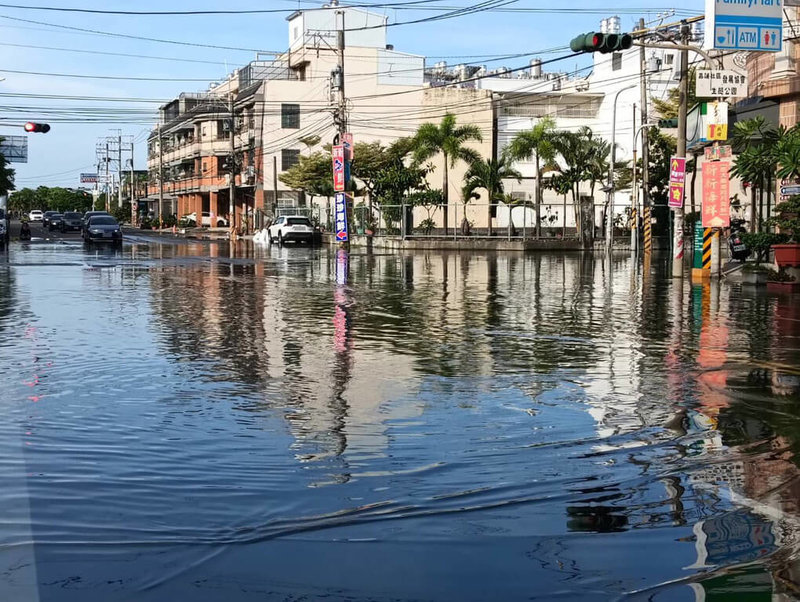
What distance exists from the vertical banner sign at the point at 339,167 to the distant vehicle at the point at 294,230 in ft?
42.6

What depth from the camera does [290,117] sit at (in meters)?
84.5

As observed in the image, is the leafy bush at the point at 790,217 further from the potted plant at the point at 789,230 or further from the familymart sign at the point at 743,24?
the familymart sign at the point at 743,24

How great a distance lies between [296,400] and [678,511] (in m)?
4.30

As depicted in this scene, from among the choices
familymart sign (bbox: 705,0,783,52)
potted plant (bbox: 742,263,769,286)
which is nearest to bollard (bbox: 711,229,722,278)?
potted plant (bbox: 742,263,769,286)

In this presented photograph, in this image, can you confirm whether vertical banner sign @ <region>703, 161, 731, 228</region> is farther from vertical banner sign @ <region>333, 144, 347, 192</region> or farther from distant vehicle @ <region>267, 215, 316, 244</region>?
distant vehicle @ <region>267, 215, 316, 244</region>

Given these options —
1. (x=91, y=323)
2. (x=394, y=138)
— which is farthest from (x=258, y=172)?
(x=91, y=323)

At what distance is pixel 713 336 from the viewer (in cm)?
1450

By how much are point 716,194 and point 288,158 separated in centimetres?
6114

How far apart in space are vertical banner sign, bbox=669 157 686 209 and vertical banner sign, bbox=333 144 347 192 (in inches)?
710

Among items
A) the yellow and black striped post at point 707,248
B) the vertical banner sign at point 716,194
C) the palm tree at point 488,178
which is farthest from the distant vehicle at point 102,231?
the vertical banner sign at point 716,194

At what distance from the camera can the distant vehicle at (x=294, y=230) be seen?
191 feet

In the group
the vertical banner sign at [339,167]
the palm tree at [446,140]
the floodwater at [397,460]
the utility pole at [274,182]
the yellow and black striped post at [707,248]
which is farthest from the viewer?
the utility pole at [274,182]

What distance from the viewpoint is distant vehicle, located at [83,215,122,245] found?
179 ft

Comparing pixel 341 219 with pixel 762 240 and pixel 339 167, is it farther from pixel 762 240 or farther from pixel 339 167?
pixel 762 240
